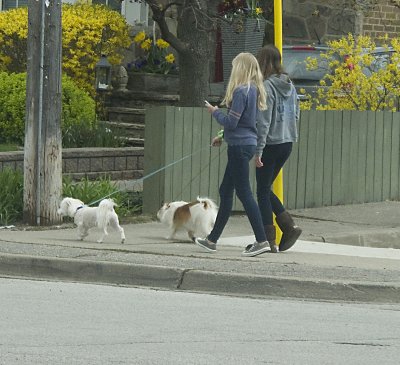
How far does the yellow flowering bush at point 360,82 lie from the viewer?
15.7 metres

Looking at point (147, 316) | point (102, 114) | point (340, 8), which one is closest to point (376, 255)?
point (147, 316)

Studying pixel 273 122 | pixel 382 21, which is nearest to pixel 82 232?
pixel 273 122

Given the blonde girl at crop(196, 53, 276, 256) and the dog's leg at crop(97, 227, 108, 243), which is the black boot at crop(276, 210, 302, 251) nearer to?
the blonde girl at crop(196, 53, 276, 256)

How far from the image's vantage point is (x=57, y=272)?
10148mm

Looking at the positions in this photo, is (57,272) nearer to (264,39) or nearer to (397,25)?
(264,39)

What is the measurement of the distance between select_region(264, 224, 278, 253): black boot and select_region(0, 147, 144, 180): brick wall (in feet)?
14.6

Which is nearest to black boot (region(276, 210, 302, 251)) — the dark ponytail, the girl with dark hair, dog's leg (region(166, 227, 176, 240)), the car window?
the girl with dark hair

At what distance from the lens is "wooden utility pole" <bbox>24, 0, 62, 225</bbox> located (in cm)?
1236

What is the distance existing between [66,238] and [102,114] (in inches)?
277

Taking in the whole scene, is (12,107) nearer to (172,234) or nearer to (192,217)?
(172,234)

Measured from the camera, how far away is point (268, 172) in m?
10.7

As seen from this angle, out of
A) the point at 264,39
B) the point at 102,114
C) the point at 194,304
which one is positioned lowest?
the point at 194,304

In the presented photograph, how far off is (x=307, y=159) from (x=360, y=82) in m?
1.75

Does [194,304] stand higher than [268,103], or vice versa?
[268,103]
